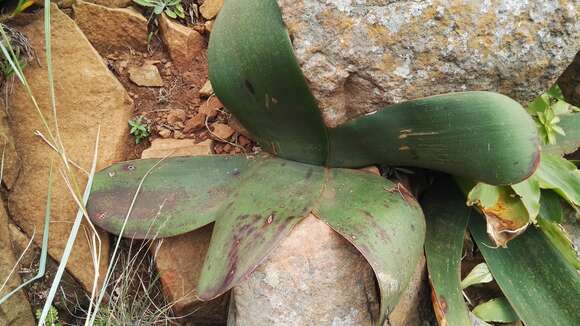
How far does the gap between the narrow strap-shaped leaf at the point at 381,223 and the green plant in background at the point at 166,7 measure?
0.86 m

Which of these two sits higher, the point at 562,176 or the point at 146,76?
the point at 146,76

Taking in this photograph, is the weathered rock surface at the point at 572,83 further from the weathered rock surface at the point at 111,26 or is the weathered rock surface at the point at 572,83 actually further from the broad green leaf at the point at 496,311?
the weathered rock surface at the point at 111,26

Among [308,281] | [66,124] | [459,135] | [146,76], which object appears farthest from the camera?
[146,76]


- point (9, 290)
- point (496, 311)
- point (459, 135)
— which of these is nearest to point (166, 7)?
point (9, 290)

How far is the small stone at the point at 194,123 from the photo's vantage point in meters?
1.92

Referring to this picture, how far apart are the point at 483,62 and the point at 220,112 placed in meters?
0.88

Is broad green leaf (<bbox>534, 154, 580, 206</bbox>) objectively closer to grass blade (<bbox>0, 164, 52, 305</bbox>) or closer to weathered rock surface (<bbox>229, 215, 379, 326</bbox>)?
weathered rock surface (<bbox>229, 215, 379, 326</bbox>)

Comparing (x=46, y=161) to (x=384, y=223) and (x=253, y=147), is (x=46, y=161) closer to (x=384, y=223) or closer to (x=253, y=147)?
(x=253, y=147)

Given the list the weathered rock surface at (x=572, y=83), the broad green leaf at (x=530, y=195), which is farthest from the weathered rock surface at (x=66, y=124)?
the weathered rock surface at (x=572, y=83)

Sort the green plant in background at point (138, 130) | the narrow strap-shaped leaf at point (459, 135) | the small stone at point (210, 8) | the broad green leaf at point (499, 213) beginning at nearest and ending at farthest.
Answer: the narrow strap-shaped leaf at point (459, 135), the broad green leaf at point (499, 213), the green plant in background at point (138, 130), the small stone at point (210, 8)

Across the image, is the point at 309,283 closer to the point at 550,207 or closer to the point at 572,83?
the point at 550,207

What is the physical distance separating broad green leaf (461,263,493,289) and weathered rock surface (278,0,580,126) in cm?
60

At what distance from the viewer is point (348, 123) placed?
145 cm

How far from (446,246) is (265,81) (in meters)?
0.67
